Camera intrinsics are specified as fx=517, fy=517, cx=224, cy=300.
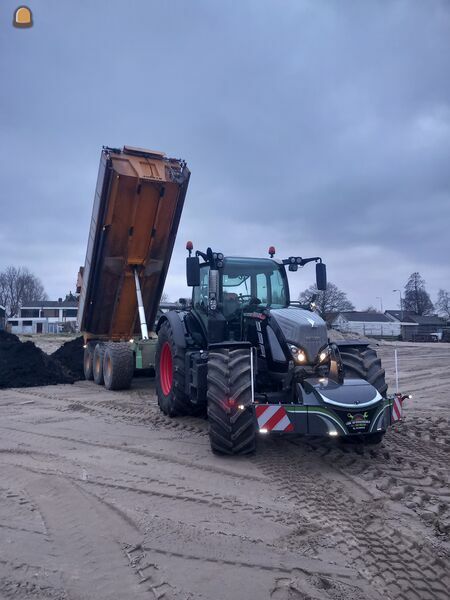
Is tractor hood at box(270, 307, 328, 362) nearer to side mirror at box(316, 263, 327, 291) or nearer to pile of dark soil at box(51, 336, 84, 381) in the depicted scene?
side mirror at box(316, 263, 327, 291)

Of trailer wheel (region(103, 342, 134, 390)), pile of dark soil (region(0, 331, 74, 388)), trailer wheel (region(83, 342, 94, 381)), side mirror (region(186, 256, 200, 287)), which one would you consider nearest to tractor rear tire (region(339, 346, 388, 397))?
side mirror (region(186, 256, 200, 287))

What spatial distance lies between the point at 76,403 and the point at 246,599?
7528 mm

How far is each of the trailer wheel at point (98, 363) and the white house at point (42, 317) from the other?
170 feet

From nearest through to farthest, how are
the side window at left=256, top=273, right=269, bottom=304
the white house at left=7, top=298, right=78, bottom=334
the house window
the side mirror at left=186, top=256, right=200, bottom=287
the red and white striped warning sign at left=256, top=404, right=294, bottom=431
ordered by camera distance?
1. the red and white striped warning sign at left=256, top=404, right=294, bottom=431
2. the side mirror at left=186, top=256, right=200, bottom=287
3. the side window at left=256, top=273, right=269, bottom=304
4. the white house at left=7, top=298, right=78, bottom=334
5. the house window

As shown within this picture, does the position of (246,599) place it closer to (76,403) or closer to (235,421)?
(235,421)

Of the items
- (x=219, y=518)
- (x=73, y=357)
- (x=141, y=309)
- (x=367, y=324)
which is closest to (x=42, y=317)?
(x=367, y=324)

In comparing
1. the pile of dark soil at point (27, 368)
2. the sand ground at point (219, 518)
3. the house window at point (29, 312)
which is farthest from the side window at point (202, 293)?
the house window at point (29, 312)

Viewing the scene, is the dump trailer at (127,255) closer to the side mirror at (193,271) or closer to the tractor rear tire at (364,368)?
the side mirror at (193,271)

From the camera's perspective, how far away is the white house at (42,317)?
65875mm

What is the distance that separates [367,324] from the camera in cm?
6875

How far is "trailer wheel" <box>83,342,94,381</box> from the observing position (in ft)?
43.5

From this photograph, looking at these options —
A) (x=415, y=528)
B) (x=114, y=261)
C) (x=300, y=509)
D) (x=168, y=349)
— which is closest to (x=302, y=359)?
(x=300, y=509)

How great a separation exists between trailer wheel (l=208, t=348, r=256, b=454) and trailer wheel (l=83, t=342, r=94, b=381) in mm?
8276

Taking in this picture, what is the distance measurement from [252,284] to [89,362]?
7595mm
